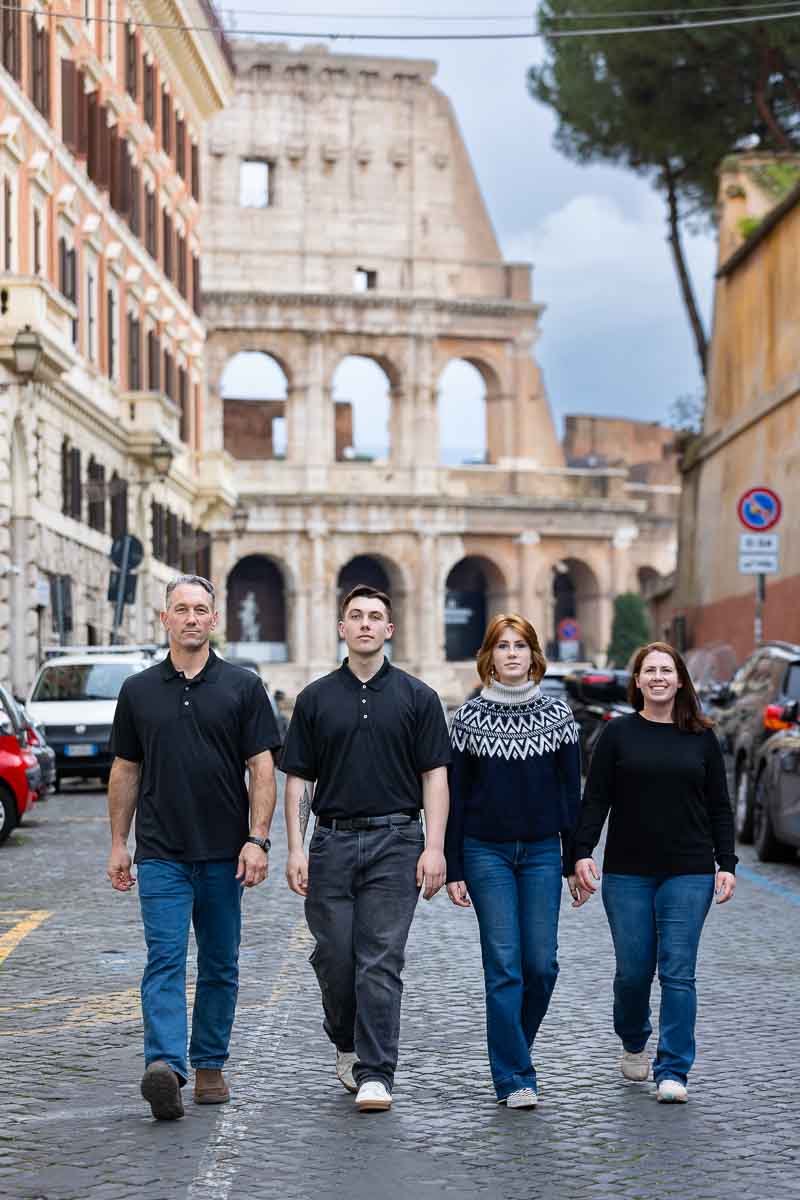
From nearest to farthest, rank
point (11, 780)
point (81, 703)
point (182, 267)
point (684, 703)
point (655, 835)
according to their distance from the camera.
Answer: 1. point (655, 835)
2. point (684, 703)
3. point (11, 780)
4. point (81, 703)
5. point (182, 267)

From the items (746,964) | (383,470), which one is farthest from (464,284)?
(746,964)

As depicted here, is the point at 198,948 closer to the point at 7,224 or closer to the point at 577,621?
the point at 7,224

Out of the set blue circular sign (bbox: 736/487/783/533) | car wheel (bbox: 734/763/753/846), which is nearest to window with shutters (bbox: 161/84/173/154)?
blue circular sign (bbox: 736/487/783/533)

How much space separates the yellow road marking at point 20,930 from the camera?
1230cm

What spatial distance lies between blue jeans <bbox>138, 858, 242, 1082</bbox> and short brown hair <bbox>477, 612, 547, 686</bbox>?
1.09m

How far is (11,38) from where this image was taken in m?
33.7

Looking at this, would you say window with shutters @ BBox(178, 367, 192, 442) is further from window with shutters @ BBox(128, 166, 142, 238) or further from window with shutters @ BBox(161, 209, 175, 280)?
window with shutters @ BBox(128, 166, 142, 238)

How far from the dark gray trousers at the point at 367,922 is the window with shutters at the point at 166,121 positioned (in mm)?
42076

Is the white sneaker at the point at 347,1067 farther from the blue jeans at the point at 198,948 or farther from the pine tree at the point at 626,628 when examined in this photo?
the pine tree at the point at 626,628

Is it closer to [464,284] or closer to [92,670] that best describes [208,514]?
[464,284]

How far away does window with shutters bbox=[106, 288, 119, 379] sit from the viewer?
138 feet

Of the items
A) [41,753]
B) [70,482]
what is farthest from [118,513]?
[41,753]

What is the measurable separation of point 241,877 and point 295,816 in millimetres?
267

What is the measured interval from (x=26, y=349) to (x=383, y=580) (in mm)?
42945
